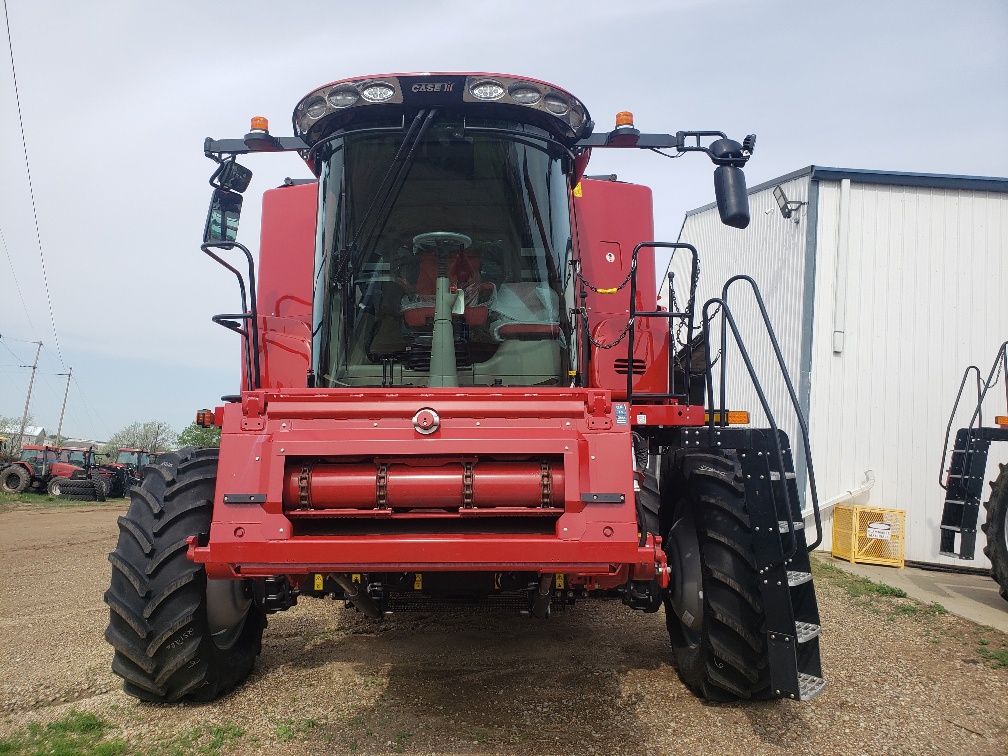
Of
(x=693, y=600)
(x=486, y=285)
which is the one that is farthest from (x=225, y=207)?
(x=693, y=600)

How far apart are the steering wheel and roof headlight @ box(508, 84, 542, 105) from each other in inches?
28.6

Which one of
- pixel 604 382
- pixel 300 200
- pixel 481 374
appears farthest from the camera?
pixel 300 200

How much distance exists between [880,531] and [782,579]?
22.5ft

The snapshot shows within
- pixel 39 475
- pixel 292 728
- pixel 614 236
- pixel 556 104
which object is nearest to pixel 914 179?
pixel 614 236

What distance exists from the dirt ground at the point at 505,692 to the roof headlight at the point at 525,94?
118 inches

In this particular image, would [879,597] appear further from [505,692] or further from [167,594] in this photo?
[167,594]

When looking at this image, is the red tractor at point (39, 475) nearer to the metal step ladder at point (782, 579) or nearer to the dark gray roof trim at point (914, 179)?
the dark gray roof trim at point (914, 179)

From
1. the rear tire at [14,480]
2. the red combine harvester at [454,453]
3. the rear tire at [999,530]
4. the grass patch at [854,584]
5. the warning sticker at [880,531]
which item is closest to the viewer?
the red combine harvester at [454,453]

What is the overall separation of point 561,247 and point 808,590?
2.03m

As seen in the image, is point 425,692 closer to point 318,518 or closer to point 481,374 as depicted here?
point 318,518

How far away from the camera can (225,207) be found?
3740 mm

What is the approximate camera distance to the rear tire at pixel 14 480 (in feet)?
73.5

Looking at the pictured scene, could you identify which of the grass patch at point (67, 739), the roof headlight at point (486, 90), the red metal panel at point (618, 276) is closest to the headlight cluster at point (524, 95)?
the roof headlight at point (486, 90)

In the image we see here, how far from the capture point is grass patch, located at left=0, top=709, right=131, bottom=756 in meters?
3.12
